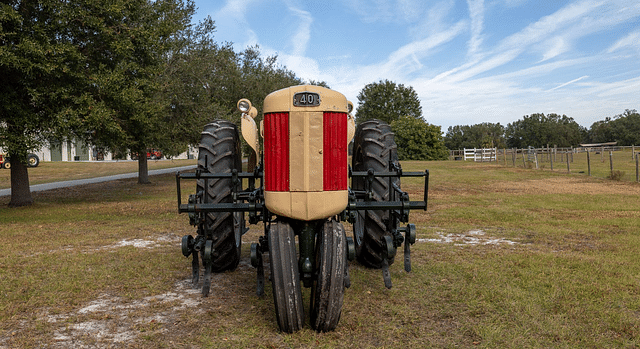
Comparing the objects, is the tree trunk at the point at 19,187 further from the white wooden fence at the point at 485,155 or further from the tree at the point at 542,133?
the tree at the point at 542,133

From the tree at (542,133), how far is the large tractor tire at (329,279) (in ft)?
382

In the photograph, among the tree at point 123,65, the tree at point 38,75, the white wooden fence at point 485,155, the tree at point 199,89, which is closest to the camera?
the tree at point 38,75

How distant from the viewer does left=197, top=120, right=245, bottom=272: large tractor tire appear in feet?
18.5

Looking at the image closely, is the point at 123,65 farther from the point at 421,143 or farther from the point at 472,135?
the point at 472,135

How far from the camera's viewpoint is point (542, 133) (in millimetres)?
112000

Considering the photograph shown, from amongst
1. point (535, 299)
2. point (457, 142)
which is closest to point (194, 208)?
point (535, 299)

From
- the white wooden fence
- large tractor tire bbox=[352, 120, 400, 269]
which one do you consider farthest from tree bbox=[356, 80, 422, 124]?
large tractor tire bbox=[352, 120, 400, 269]

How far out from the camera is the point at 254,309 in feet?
15.4

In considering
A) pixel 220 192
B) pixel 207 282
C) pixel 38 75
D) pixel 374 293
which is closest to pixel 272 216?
pixel 207 282

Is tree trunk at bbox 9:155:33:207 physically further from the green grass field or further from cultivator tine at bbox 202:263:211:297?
cultivator tine at bbox 202:263:211:297

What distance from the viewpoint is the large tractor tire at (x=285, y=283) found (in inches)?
154

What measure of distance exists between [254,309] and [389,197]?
2138mm

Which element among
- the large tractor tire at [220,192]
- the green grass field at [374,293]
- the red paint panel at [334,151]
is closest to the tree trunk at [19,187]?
the green grass field at [374,293]

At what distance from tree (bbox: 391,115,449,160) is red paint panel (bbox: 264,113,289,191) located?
54.9 meters
